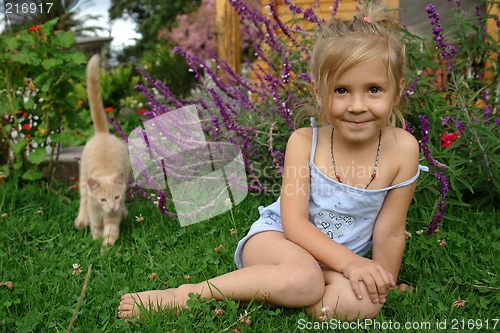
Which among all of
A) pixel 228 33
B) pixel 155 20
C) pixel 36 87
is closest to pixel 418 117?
pixel 36 87

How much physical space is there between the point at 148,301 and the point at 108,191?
1.05 metres

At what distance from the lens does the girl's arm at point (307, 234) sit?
201cm

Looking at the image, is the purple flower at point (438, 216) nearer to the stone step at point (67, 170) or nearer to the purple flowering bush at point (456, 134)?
the purple flowering bush at point (456, 134)

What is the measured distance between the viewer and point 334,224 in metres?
2.35

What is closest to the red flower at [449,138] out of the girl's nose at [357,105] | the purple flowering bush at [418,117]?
the purple flowering bush at [418,117]

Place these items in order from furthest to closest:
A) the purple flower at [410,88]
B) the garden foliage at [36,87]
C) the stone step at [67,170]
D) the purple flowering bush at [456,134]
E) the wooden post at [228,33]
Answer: the wooden post at [228,33] < the stone step at [67,170] < the garden foliage at [36,87] < the purple flower at [410,88] < the purple flowering bush at [456,134]

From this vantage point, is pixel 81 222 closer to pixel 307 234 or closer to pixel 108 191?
pixel 108 191

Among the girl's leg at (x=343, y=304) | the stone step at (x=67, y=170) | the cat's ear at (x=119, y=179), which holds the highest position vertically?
the girl's leg at (x=343, y=304)

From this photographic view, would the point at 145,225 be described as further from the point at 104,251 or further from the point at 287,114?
the point at 287,114

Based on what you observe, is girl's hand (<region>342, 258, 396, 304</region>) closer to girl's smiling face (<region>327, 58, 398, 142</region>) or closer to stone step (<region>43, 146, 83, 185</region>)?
girl's smiling face (<region>327, 58, 398, 142</region>)

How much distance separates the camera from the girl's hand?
1.99 m

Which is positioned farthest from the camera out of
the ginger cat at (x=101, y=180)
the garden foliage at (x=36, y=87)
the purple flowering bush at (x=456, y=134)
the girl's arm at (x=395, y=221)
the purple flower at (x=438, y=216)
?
the garden foliage at (x=36, y=87)

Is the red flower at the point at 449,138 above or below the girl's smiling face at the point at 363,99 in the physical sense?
below

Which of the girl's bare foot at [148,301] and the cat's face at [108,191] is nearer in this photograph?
the girl's bare foot at [148,301]
